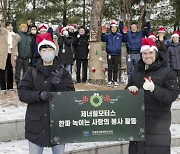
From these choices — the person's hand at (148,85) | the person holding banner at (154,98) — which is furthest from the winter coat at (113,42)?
the person's hand at (148,85)

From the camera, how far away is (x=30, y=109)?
10.8 ft

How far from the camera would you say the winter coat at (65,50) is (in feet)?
29.1

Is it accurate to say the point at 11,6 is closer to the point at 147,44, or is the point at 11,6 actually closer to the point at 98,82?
the point at 98,82

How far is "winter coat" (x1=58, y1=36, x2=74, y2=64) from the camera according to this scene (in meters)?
8.87

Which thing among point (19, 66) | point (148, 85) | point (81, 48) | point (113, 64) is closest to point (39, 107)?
point (148, 85)

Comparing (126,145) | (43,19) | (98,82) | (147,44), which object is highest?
(43,19)

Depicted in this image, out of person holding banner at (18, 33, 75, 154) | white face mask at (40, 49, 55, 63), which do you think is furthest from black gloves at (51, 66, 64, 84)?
white face mask at (40, 49, 55, 63)

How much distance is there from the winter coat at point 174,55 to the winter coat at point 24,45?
3205 millimetres

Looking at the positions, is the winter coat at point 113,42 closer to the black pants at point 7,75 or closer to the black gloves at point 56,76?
the black pants at point 7,75

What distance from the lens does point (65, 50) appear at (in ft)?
29.5

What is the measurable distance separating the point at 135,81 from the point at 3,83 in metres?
4.81

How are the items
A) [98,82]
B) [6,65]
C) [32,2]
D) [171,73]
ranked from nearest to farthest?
1. [171,73]
2. [6,65]
3. [98,82]
4. [32,2]

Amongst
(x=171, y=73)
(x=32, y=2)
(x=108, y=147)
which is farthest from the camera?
(x=32, y=2)

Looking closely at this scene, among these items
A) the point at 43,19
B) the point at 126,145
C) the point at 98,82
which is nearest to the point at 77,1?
the point at 43,19
